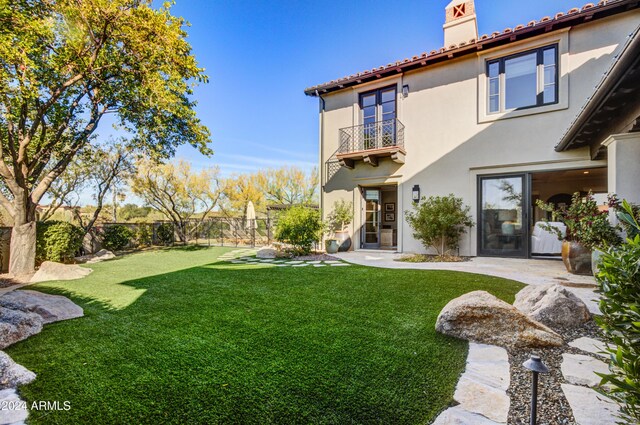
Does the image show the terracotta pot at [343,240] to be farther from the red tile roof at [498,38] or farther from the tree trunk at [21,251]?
the tree trunk at [21,251]

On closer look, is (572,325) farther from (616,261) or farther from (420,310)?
(616,261)

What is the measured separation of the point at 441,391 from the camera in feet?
6.59

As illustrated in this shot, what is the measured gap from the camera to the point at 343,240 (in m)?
10.7

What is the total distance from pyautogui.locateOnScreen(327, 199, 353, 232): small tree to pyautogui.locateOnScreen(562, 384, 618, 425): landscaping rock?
879 cm

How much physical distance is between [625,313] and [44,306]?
5.31 m

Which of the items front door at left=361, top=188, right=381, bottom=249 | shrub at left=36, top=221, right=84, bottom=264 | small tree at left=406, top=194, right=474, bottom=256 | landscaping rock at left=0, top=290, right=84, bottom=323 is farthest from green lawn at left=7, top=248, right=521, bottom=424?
front door at left=361, top=188, right=381, bottom=249

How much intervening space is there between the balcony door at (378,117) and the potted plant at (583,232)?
5365 millimetres

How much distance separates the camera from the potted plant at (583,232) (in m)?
5.05

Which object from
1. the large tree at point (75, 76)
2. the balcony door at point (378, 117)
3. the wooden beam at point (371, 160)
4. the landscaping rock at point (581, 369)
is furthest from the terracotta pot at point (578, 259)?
the large tree at point (75, 76)

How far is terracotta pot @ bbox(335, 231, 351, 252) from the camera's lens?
1069 centimetres

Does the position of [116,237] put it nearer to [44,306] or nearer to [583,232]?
[44,306]

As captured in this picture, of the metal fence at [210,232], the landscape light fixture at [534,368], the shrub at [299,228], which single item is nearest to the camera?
the landscape light fixture at [534,368]

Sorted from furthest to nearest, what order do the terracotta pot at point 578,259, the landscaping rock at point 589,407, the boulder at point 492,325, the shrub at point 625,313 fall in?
the terracotta pot at point 578,259 → the boulder at point 492,325 → the landscaping rock at point 589,407 → the shrub at point 625,313

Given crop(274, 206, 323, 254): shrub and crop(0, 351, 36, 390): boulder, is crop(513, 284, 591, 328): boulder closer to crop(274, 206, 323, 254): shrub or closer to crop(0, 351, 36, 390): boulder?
crop(0, 351, 36, 390): boulder
